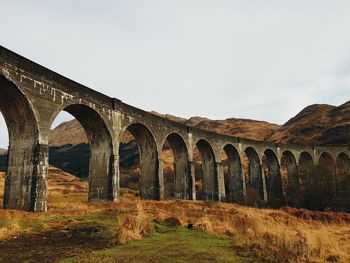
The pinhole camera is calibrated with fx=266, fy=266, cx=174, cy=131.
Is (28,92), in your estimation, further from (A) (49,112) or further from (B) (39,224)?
(B) (39,224)

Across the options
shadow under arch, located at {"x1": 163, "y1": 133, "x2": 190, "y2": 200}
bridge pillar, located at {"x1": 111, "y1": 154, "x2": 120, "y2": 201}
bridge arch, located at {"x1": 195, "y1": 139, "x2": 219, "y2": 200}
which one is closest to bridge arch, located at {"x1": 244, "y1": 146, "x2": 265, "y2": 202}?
bridge arch, located at {"x1": 195, "y1": 139, "x2": 219, "y2": 200}

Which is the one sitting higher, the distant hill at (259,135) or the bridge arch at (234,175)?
the distant hill at (259,135)

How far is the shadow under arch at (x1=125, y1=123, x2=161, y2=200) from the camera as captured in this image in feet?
70.2

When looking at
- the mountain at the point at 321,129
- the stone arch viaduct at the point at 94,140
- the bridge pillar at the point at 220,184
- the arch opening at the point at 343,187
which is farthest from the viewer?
the mountain at the point at 321,129

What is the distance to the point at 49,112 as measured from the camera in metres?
13.6

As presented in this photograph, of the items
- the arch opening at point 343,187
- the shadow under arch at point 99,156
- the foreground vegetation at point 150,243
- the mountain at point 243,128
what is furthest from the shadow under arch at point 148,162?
the mountain at point 243,128

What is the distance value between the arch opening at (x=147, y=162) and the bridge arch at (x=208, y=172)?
293 inches

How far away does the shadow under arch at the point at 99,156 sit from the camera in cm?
1722

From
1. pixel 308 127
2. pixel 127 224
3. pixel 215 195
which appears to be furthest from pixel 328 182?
pixel 308 127

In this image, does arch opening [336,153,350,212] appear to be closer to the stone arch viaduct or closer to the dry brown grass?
the stone arch viaduct

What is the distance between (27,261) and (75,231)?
114 inches

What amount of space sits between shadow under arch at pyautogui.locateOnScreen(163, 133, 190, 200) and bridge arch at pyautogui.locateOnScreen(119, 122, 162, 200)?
130 inches

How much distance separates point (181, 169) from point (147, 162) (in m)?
4.69

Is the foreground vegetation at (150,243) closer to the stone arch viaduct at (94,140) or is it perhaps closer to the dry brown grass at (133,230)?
the dry brown grass at (133,230)
